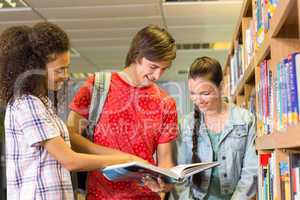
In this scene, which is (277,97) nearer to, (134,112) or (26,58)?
(134,112)

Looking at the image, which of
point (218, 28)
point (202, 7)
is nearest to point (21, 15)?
point (202, 7)

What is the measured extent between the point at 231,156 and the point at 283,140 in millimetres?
643

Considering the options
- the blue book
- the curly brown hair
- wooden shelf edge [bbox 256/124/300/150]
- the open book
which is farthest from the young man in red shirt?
the blue book

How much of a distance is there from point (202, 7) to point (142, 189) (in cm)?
288

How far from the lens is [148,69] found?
1.57 m

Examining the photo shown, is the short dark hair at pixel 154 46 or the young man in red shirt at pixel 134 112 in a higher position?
the short dark hair at pixel 154 46

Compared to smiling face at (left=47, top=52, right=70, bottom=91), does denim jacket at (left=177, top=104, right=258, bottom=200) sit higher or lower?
lower

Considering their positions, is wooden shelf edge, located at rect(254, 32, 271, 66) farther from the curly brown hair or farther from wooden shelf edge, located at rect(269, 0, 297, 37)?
the curly brown hair

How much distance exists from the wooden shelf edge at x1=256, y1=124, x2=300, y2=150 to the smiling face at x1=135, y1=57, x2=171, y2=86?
1.39 ft

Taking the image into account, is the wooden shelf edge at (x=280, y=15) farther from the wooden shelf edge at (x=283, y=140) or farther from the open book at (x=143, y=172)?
the open book at (x=143, y=172)

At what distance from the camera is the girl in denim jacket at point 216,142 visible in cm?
182

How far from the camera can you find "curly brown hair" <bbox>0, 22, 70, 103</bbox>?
4.39ft

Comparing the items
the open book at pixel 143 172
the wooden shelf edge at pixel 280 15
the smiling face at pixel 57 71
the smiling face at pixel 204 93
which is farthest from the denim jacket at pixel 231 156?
the smiling face at pixel 57 71

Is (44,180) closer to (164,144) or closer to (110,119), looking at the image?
(110,119)
